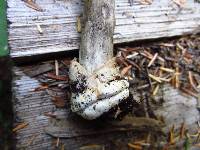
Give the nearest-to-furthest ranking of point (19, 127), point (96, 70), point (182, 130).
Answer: point (96, 70) < point (19, 127) < point (182, 130)

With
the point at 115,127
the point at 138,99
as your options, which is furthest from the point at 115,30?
the point at 115,127

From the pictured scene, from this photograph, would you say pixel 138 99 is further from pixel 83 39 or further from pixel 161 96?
pixel 83 39

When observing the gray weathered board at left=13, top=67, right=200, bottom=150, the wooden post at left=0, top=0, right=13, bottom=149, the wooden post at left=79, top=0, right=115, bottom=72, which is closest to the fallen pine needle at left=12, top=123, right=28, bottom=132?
the gray weathered board at left=13, top=67, right=200, bottom=150

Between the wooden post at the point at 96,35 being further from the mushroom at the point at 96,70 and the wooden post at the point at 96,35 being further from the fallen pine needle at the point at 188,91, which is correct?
the fallen pine needle at the point at 188,91

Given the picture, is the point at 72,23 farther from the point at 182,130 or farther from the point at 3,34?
the point at 182,130

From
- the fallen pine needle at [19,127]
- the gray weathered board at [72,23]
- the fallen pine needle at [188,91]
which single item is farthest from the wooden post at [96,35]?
the fallen pine needle at [188,91]

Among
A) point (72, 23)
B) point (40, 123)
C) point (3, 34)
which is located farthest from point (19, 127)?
point (72, 23)
